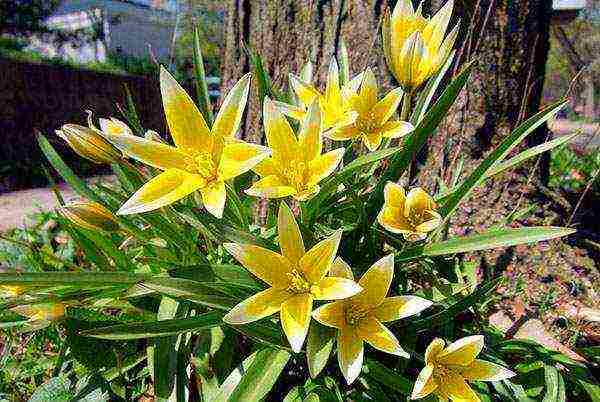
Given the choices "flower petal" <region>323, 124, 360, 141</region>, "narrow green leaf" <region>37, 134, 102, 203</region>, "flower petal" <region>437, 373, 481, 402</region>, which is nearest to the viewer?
"flower petal" <region>437, 373, 481, 402</region>

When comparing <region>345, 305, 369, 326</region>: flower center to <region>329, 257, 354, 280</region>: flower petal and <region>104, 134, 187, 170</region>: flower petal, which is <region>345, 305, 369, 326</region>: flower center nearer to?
<region>329, 257, 354, 280</region>: flower petal

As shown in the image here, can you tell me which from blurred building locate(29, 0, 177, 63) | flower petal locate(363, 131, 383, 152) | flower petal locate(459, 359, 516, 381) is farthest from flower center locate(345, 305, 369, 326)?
blurred building locate(29, 0, 177, 63)

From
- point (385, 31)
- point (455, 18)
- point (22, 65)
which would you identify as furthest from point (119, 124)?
point (22, 65)

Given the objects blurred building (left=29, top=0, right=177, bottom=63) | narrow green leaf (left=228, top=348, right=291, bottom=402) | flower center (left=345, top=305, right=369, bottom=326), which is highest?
flower center (left=345, top=305, right=369, bottom=326)

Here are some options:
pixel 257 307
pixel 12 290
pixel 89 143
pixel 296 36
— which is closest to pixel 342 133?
pixel 257 307

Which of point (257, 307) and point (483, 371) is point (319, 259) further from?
point (483, 371)

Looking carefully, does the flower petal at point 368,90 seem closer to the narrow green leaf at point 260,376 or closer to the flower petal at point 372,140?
the flower petal at point 372,140

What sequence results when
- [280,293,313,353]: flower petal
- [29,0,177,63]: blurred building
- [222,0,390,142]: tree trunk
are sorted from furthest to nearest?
1. [29,0,177,63]: blurred building
2. [222,0,390,142]: tree trunk
3. [280,293,313,353]: flower petal

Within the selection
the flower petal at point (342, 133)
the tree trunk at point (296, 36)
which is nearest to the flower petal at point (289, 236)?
the flower petal at point (342, 133)
